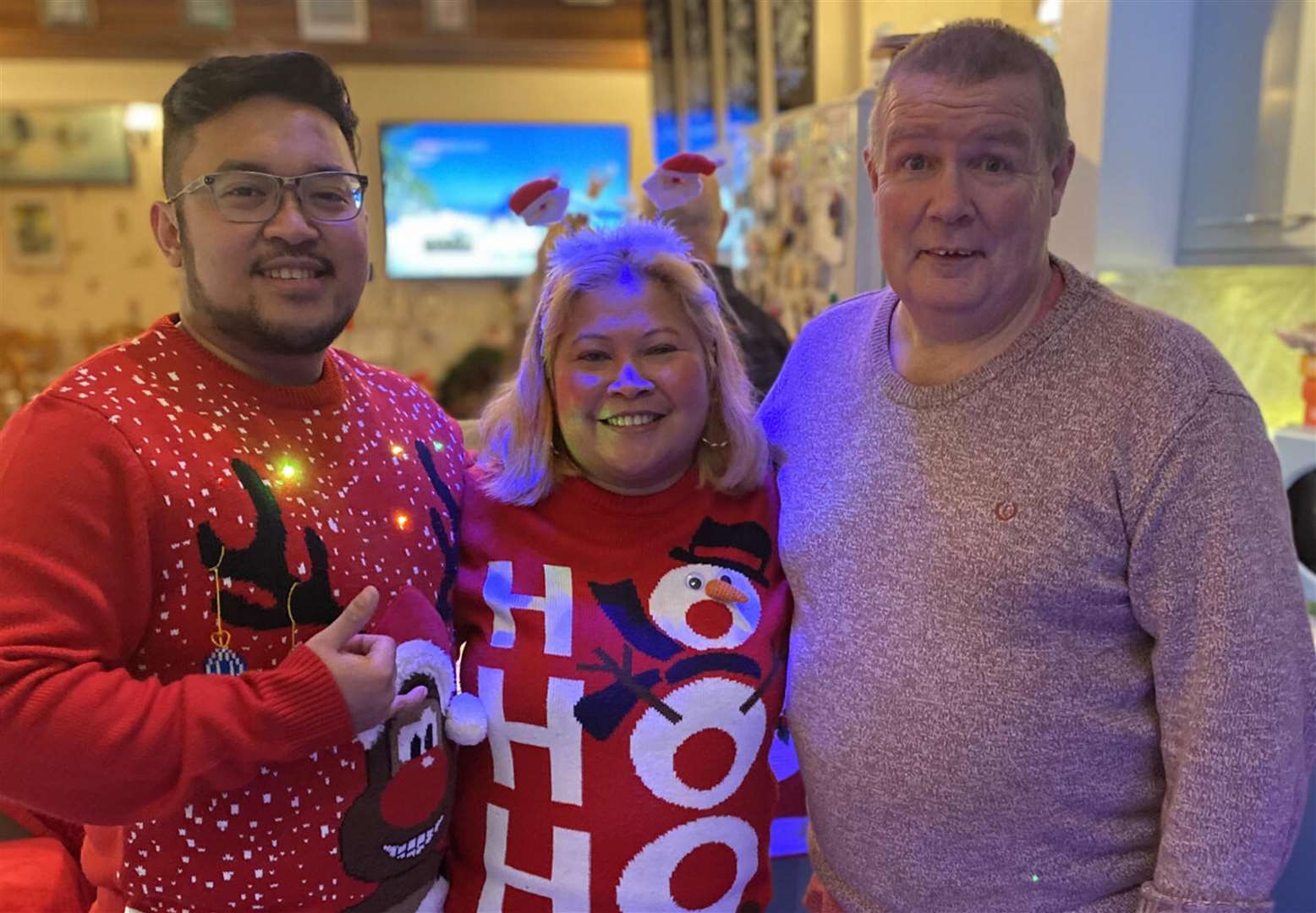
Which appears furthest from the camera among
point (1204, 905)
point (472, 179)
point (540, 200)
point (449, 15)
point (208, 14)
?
point (472, 179)

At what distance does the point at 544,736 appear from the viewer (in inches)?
48.1

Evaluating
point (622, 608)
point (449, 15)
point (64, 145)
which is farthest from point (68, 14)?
point (622, 608)

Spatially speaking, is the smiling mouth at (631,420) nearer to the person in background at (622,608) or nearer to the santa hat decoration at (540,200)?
the person in background at (622,608)

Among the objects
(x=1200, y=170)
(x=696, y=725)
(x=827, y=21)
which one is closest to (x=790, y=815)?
(x=696, y=725)

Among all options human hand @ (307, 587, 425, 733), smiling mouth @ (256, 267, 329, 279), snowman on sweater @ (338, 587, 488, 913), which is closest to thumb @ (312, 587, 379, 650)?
human hand @ (307, 587, 425, 733)

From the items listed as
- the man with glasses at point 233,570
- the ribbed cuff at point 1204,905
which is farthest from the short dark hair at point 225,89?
the ribbed cuff at point 1204,905

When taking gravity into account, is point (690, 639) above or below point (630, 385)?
below

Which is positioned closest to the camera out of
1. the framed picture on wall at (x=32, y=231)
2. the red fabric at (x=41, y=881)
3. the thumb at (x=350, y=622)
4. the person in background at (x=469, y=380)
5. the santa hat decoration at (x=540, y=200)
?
the thumb at (x=350, y=622)

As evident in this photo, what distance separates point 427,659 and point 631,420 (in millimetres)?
400

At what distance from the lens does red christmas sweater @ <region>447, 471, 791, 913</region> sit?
47.5 inches

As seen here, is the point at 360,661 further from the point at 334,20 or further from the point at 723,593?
the point at 334,20

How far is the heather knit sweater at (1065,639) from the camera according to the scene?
3.12 ft

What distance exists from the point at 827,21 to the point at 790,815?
2618mm

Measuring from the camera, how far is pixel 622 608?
1269 millimetres
